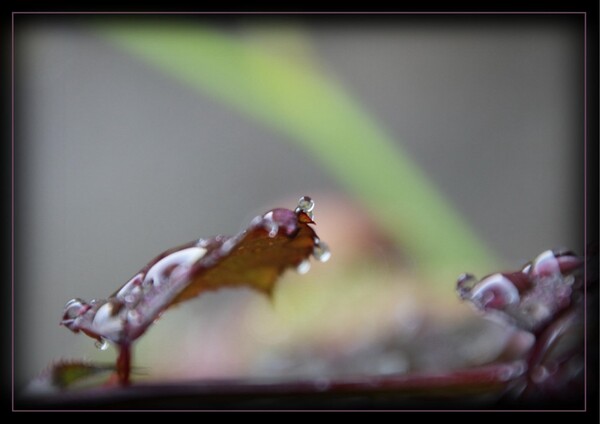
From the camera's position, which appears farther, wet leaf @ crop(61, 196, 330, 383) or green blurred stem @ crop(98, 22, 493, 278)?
green blurred stem @ crop(98, 22, 493, 278)

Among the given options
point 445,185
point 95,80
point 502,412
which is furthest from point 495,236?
point 95,80

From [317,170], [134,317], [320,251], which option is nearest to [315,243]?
[320,251]

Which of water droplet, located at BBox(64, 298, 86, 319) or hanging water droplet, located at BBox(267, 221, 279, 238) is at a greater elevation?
hanging water droplet, located at BBox(267, 221, 279, 238)

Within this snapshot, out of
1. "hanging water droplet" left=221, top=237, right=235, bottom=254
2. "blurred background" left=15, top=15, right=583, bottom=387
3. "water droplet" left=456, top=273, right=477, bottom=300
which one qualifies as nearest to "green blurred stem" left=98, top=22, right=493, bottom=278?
"blurred background" left=15, top=15, right=583, bottom=387

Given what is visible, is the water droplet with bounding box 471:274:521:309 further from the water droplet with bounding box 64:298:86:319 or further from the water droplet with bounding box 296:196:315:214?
the water droplet with bounding box 64:298:86:319

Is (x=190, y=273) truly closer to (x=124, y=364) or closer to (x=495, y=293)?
(x=124, y=364)

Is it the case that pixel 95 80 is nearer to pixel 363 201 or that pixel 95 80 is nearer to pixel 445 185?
pixel 363 201
